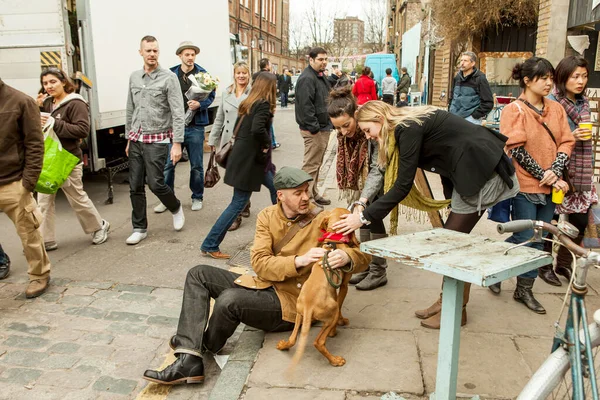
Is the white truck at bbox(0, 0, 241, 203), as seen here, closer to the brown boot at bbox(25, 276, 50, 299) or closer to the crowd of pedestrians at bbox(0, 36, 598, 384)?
the crowd of pedestrians at bbox(0, 36, 598, 384)

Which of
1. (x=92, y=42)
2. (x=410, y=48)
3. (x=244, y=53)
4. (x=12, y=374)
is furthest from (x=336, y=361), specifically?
(x=410, y=48)

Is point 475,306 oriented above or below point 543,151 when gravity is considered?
below

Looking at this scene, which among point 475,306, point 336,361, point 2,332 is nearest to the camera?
point 336,361

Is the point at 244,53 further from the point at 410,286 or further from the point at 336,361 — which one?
the point at 336,361

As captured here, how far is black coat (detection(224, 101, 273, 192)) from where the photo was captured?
18.2ft

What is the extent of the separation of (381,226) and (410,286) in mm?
597

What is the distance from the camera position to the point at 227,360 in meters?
3.58

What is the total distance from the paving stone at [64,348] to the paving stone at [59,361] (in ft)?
0.17

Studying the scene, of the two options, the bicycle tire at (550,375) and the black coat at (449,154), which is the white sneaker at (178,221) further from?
the bicycle tire at (550,375)

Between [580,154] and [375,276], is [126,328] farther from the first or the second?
[580,154]

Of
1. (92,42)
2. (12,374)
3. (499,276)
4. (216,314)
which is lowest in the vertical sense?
(12,374)

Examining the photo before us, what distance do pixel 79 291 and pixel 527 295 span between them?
12.1 feet

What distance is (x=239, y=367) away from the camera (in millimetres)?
3469

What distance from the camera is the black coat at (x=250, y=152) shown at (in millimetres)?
5559
